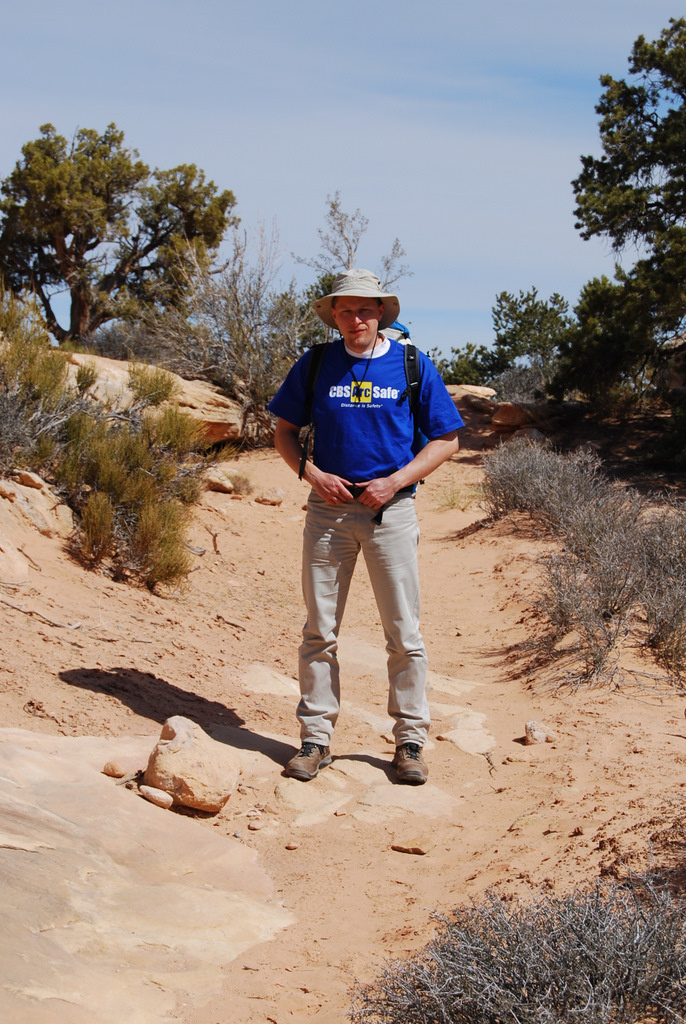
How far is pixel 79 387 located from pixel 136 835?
6.00 metres

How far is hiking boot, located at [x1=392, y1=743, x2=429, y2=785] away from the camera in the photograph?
369 centimetres

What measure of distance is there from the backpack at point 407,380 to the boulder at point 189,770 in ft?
3.66

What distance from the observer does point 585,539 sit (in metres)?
6.94

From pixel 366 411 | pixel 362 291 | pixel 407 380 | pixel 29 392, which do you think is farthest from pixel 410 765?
pixel 29 392

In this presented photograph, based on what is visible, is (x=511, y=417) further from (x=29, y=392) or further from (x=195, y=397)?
(x=29, y=392)

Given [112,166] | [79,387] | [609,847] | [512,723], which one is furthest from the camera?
[112,166]

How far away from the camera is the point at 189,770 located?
3312mm

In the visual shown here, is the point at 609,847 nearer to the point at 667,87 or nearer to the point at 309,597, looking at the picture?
the point at 309,597

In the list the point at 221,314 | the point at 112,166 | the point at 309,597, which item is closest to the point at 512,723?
the point at 309,597

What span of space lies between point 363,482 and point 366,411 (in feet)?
0.92

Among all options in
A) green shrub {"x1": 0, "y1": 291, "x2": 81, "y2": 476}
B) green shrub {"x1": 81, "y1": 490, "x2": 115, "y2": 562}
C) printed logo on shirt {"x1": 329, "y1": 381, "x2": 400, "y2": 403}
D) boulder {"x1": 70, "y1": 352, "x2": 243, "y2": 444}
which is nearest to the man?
printed logo on shirt {"x1": 329, "y1": 381, "x2": 400, "y2": 403}

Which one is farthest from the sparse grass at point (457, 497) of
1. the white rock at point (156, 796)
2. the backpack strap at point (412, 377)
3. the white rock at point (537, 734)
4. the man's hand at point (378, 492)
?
the white rock at point (156, 796)

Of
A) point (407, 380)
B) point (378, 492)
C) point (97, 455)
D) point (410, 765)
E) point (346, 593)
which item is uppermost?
point (407, 380)

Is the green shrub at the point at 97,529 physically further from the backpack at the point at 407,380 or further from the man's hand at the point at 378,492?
the man's hand at the point at 378,492
